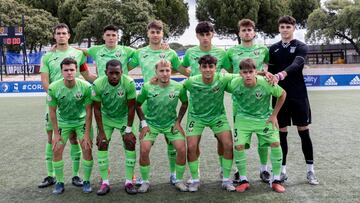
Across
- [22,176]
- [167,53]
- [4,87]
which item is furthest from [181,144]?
[4,87]

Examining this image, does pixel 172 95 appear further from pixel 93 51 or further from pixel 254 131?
pixel 93 51

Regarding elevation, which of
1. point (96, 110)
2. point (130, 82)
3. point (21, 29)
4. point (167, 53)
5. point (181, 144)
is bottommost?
point (181, 144)

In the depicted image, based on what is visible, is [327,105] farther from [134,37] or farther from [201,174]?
[134,37]

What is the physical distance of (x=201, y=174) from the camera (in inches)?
226

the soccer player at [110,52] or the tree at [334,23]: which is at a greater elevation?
the tree at [334,23]

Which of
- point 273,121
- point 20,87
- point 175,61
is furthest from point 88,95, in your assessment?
point 20,87

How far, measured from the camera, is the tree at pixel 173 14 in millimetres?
44250

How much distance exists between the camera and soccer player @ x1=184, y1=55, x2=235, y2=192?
16.3 ft

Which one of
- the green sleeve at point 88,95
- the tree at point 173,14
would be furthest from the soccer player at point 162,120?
the tree at point 173,14

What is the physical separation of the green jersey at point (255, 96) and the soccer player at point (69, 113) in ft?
5.80

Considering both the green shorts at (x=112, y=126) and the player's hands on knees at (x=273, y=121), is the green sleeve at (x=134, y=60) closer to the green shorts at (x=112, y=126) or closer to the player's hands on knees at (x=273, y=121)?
the green shorts at (x=112, y=126)

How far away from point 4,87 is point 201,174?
1907 centimetres

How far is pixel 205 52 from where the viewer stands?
17.5 feet

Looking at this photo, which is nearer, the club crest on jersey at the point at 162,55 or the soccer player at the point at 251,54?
the soccer player at the point at 251,54
